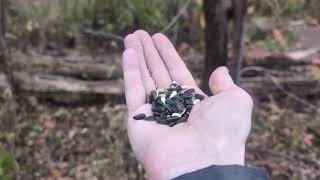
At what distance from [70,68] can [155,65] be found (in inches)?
81.4

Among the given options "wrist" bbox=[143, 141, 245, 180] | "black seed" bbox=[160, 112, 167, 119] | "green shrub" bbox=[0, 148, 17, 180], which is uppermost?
"black seed" bbox=[160, 112, 167, 119]

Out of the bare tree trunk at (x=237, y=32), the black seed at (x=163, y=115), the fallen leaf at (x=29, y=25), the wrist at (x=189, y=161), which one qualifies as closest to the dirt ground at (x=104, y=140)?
the bare tree trunk at (x=237, y=32)

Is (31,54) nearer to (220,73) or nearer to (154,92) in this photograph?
(154,92)

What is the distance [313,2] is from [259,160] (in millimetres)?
2685

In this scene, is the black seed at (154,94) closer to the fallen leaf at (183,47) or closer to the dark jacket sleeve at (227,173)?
the dark jacket sleeve at (227,173)

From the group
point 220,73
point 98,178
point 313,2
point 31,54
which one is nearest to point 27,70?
point 31,54

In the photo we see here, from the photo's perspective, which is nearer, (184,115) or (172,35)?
(184,115)

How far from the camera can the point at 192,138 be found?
1912 mm

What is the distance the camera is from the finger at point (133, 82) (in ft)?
7.29

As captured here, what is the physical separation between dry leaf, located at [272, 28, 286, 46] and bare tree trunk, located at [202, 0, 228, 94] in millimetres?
1508

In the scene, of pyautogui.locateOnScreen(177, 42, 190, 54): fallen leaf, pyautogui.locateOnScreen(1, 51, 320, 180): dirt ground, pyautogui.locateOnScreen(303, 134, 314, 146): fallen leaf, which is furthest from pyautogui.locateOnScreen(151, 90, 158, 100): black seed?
pyautogui.locateOnScreen(177, 42, 190, 54): fallen leaf

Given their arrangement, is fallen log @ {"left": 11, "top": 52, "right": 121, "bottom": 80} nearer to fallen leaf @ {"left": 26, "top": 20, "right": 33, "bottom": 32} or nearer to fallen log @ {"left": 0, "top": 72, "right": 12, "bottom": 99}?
fallen log @ {"left": 0, "top": 72, "right": 12, "bottom": 99}

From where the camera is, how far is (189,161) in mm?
1824

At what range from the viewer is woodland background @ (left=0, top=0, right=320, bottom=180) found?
12.2 ft
